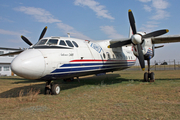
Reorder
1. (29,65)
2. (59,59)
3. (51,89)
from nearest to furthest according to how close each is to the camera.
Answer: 1. (29,65)
2. (59,59)
3. (51,89)

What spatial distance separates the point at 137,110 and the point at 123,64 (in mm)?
11238

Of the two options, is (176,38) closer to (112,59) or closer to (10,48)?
(112,59)

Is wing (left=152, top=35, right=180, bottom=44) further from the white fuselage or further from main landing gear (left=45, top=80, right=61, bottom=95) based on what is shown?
main landing gear (left=45, top=80, right=61, bottom=95)

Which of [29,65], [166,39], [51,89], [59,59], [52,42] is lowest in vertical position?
[51,89]

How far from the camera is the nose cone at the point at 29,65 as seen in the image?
20.3 feet

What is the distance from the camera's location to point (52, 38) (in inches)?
335

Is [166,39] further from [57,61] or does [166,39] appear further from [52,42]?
[57,61]

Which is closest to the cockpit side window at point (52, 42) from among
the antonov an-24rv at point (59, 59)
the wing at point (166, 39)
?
the antonov an-24rv at point (59, 59)

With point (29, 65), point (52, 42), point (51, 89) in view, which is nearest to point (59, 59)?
point (52, 42)

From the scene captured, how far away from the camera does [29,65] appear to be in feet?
20.8

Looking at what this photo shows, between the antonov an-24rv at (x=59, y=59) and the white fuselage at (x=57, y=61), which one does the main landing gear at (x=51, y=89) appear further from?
the white fuselage at (x=57, y=61)

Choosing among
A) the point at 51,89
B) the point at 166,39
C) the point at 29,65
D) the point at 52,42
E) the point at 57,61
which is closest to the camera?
the point at 29,65

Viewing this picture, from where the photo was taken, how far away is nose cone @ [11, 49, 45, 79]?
20.3 feet

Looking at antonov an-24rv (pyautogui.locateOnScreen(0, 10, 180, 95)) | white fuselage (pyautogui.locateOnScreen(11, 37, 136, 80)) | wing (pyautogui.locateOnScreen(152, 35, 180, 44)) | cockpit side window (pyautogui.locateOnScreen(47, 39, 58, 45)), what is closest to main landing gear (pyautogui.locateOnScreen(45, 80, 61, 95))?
antonov an-24rv (pyautogui.locateOnScreen(0, 10, 180, 95))
